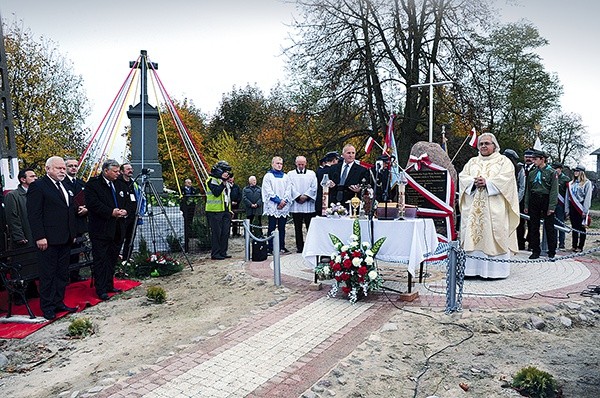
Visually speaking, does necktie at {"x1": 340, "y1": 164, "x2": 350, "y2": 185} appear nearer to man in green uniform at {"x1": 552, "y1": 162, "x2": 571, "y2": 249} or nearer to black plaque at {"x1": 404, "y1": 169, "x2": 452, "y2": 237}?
black plaque at {"x1": 404, "y1": 169, "x2": 452, "y2": 237}

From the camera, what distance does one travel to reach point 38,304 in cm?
696

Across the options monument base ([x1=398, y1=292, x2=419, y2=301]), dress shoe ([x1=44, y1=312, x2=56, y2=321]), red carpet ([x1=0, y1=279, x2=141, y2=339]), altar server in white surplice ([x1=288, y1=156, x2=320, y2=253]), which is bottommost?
red carpet ([x1=0, y1=279, x2=141, y2=339])

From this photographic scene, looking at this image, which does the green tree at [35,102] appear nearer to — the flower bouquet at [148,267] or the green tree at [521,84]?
the flower bouquet at [148,267]

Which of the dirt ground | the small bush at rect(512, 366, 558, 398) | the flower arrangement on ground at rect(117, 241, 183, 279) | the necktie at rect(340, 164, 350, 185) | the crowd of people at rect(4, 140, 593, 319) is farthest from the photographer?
the flower arrangement on ground at rect(117, 241, 183, 279)

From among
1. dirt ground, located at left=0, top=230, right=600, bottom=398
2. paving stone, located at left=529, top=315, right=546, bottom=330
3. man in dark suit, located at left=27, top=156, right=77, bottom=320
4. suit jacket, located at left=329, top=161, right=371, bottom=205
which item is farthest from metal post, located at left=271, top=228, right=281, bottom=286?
paving stone, located at left=529, top=315, right=546, bottom=330

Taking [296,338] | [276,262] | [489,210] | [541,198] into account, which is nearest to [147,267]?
[276,262]

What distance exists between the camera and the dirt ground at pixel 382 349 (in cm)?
413

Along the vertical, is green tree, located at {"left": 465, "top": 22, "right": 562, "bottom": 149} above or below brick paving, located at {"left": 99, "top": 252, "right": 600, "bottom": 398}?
above

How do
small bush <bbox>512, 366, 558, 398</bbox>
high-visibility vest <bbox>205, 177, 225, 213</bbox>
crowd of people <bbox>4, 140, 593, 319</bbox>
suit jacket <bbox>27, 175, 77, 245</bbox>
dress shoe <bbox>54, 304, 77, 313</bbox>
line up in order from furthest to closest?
high-visibility vest <bbox>205, 177, 225, 213</bbox> → dress shoe <bbox>54, 304, 77, 313</bbox> → crowd of people <bbox>4, 140, 593, 319</bbox> → suit jacket <bbox>27, 175, 77, 245</bbox> → small bush <bbox>512, 366, 558, 398</bbox>

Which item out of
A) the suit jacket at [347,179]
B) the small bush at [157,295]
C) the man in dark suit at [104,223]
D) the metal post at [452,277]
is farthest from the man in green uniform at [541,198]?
the man in dark suit at [104,223]

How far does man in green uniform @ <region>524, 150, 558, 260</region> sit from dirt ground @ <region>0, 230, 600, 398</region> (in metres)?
2.94

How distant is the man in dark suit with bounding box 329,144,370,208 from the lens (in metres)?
8.41

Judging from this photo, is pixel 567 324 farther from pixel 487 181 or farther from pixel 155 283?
pixel 155 283

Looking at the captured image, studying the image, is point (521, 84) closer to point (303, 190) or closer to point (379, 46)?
point (379, 46)
